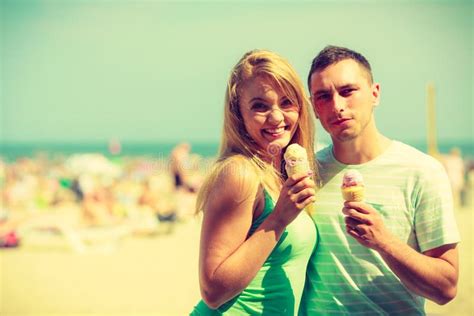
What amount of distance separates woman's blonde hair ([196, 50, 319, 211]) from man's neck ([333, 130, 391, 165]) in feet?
0.93

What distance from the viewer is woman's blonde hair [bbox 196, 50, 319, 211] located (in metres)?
2.62

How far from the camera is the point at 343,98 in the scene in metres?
2.80

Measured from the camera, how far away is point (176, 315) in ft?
24.1

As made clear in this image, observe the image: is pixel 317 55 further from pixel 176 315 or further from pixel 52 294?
pixel 52 294

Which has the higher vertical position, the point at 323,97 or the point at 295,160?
the point at 323,97

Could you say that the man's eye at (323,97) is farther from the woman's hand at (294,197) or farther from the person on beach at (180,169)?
the person on beach at (180,169)

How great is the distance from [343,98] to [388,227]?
663 millimetres

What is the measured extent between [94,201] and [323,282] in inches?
504

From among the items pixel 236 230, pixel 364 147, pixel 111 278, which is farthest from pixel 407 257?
pixel 111 278

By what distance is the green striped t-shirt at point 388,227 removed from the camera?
2.67m

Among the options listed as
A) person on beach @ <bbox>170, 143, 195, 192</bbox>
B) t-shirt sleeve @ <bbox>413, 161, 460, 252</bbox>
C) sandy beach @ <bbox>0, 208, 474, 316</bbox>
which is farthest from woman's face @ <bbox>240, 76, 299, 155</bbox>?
person on beach @ <bbox>170, 143, 195, 192</bbox>

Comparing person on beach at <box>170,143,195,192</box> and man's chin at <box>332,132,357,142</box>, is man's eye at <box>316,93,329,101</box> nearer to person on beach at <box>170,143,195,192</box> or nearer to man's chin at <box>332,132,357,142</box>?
man's chin at <box>332,132,357,142</box>

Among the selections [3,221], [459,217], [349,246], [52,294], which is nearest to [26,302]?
[52,294]

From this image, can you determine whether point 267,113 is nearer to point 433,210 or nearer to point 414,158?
point 414,158
